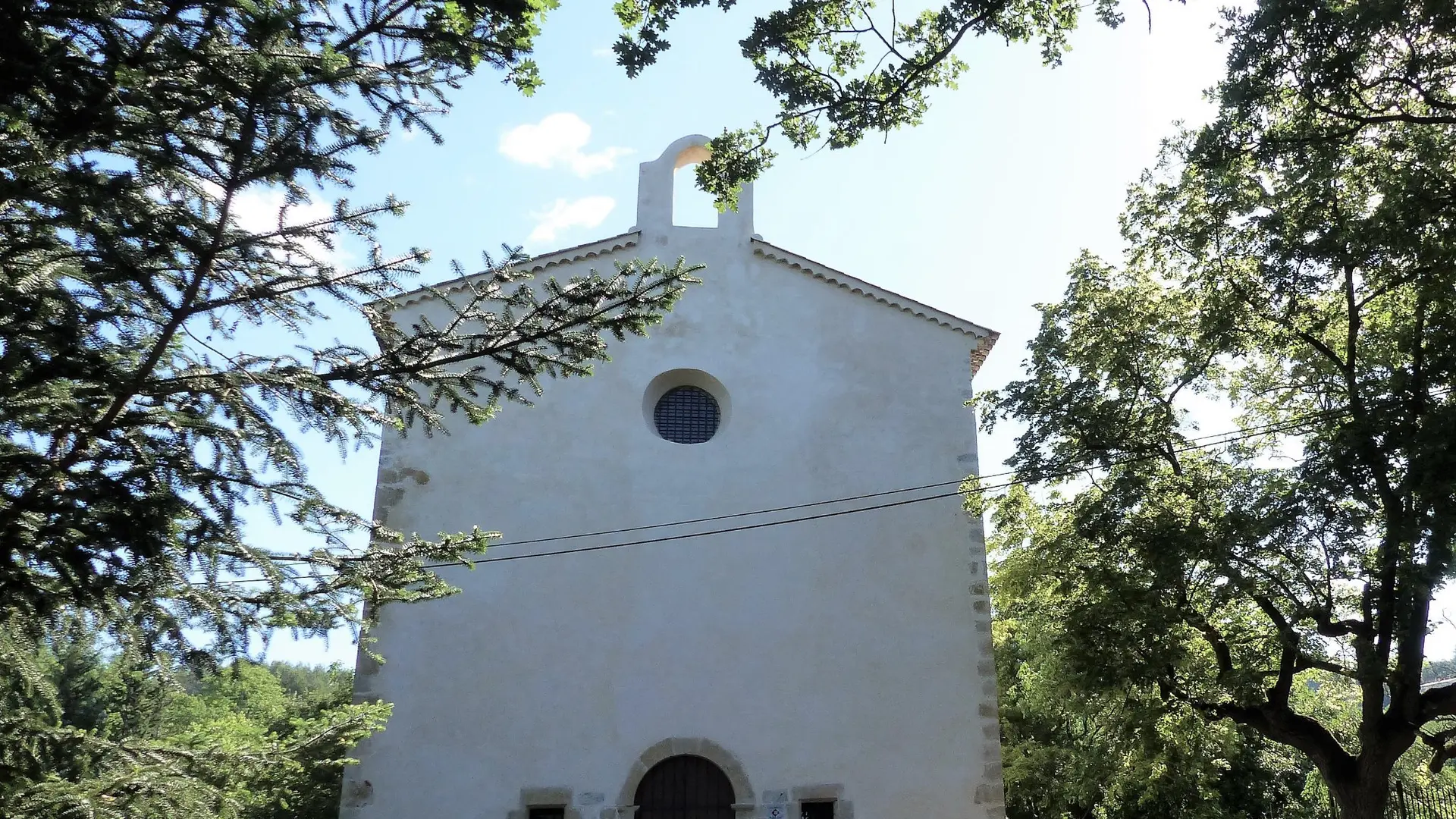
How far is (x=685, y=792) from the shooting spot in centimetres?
1108

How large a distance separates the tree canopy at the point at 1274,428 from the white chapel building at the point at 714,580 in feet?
5.57

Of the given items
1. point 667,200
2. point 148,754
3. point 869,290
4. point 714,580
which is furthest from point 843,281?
point 148,754

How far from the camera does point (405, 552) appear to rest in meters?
5.75

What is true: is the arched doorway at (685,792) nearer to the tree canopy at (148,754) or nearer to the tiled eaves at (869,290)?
the tree canopy at (148,754)

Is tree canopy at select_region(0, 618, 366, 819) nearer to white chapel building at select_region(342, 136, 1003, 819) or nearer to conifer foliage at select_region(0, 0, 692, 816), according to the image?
conifer foliage at select_region(0, 0, 692, 816)

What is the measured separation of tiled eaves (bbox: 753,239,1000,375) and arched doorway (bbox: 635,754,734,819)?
19.7 ft

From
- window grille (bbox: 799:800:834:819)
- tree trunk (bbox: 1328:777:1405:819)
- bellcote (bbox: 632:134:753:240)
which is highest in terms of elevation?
bellcote (bbox: 632:134:753:240)

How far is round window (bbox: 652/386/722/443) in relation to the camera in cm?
1283

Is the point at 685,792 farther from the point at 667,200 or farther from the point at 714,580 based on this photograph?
the point at 667,200

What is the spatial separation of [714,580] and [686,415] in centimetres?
219

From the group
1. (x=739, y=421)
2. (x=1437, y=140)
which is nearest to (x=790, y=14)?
(x=1437, y=140)

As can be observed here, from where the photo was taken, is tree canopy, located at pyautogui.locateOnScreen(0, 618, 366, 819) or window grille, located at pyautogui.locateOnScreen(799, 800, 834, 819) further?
window grille, located at pyautogui.locateOnScreen(799, 800, 834, 819)

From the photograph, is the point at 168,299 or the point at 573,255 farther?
the point at 573,255

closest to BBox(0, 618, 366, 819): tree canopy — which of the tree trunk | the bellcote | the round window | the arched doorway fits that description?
the arched doorway
